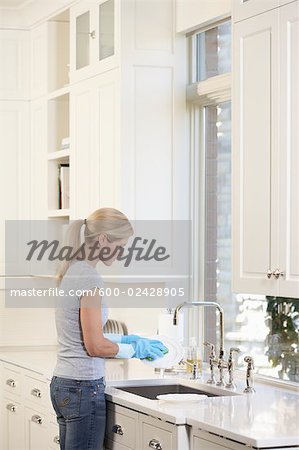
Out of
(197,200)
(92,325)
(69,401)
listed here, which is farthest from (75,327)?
(197,200)

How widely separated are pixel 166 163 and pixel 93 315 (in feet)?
3.81

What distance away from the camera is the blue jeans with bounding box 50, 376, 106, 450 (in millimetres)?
3490

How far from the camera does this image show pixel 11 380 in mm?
4656

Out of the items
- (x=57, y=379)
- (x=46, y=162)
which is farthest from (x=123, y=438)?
(x=46, y=162)

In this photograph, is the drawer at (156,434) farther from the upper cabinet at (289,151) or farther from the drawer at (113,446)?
the upper cabinet at (289,151)

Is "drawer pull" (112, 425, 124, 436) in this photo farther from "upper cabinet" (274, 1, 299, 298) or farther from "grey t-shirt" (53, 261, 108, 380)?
"upper cabinet" (274, 1, 299, 298)

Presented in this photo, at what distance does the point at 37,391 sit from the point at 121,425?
916 millimetres

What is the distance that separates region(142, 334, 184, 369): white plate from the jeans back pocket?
42 centimetres

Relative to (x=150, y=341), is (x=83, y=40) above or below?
above

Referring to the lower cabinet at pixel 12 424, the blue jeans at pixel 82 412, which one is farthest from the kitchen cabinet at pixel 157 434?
the lower cabinet at pixel 12 424

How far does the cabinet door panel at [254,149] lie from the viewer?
316 cm

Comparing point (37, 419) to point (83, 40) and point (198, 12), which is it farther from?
point (198, 12)

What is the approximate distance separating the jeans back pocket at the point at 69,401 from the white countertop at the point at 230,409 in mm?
131

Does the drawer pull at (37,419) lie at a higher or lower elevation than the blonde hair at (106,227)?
lower
